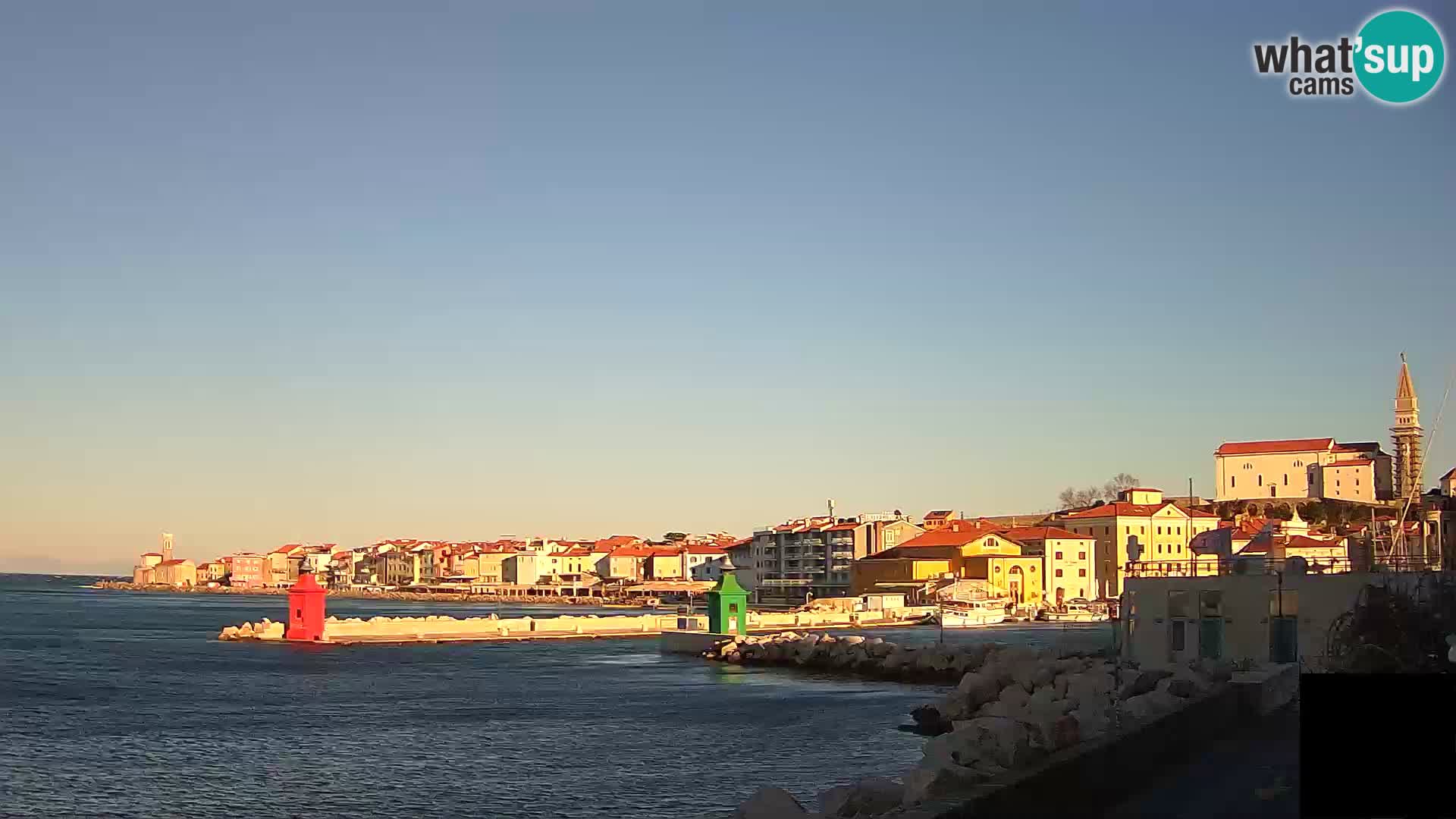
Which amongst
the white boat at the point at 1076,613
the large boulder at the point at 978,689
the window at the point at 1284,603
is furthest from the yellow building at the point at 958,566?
the window at the point at 1284,603

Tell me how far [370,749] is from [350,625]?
113 feet

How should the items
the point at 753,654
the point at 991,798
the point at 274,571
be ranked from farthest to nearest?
the point at 274,571 → the point at 753,654 → the point at 991,798

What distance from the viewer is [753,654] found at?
165ft

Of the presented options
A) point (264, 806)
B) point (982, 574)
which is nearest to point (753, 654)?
point (264, 806)

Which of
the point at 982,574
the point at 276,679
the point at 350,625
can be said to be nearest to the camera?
the point at 276,679

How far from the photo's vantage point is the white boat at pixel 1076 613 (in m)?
79.1

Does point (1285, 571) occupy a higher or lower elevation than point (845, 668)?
higher

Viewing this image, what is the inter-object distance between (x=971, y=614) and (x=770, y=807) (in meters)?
61.0

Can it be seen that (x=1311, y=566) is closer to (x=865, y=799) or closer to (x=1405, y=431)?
(x=865, y=799)

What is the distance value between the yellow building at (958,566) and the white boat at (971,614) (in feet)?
20.2

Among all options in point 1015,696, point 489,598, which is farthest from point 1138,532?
point 489,598

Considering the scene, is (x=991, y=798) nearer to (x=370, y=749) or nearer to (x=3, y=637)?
(x=370, y=749)

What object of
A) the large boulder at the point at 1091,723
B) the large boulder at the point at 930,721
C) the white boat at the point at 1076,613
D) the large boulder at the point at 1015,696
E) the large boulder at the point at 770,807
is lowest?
the white boat at the point at 1076,613

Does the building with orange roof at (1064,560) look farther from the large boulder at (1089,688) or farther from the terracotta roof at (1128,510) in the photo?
the large boulder at (1089,688)
